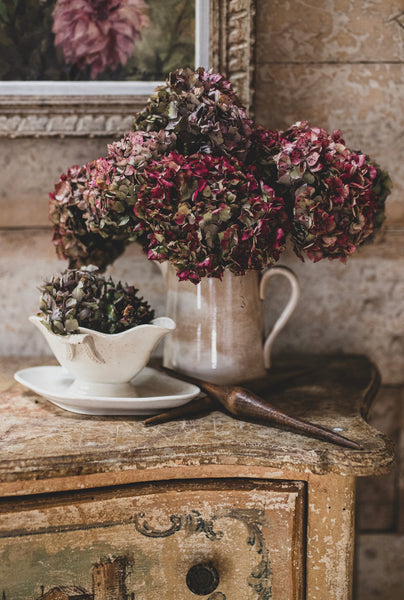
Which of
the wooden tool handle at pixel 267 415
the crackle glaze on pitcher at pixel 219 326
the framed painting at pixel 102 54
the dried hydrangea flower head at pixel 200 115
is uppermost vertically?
the framed painting at pixel 102 54

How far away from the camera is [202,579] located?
0.65m

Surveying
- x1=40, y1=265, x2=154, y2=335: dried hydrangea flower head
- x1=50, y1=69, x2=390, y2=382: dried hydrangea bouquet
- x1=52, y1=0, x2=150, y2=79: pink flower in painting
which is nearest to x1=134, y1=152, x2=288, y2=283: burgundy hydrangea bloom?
x1=50, y1=69, x2=390, y2=382: dried hydrangea bouquet

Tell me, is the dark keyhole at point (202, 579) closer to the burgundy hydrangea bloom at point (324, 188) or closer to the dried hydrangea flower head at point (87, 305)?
the dried hydrangea flower head at point (87, 305)

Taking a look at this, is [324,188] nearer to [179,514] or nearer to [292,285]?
[292,285]

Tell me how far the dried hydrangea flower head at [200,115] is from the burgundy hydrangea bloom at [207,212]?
0.04 m

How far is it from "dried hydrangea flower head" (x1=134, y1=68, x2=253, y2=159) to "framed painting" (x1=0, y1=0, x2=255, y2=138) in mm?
335

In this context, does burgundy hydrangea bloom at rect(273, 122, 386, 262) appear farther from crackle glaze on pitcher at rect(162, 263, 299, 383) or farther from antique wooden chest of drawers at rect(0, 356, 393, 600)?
antique wooden chest of drawers at rect(0, 356, 393, 600)

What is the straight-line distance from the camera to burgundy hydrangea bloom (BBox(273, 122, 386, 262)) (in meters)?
0.71

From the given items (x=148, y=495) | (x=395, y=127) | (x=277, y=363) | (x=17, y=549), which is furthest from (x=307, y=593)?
(x=395, y=127)

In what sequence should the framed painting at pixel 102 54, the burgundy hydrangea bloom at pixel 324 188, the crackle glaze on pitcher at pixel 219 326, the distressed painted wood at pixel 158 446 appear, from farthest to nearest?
the framed painting at pixel 102 54
the crackle glaze on pitcher at pixel 219 326
the burgundy hydrangea bloom at pixel 324 188
the distressed painted wood at pixel 158 446

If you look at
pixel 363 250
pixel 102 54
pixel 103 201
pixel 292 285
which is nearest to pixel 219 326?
pixel 292 285

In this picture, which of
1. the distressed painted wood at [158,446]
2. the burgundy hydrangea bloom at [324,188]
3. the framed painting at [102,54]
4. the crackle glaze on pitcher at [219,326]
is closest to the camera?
the distressed painted wood at [158,446]

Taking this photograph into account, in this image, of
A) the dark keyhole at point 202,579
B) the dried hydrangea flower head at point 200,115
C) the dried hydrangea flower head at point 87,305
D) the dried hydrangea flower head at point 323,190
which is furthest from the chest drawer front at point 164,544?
the dried hydrangea flower head at point 200,115

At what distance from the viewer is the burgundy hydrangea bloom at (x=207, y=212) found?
2.16 ft
